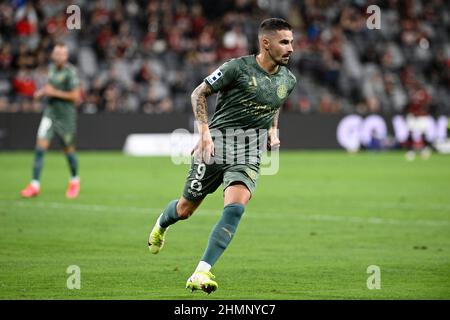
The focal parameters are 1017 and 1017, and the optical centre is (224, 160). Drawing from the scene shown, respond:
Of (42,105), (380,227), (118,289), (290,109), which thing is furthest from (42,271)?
(290,109)

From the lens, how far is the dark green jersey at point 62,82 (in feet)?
61.2

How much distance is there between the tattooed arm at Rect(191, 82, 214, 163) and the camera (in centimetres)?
925

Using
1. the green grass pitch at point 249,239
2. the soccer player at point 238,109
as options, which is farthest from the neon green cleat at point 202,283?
the soccer player at point 238,109

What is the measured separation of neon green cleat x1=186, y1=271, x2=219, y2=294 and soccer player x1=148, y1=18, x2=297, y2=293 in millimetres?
534

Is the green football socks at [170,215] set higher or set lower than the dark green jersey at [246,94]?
lower

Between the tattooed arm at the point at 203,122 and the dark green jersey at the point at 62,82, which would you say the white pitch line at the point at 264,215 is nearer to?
the dark green jersey at the point at 62,82

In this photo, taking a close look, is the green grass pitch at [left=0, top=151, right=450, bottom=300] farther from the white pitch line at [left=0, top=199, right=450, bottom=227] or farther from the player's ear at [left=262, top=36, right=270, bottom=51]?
the player's ear at [left=262, top=36, right=270, bottom=51]

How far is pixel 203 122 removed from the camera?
Result: 369 inches

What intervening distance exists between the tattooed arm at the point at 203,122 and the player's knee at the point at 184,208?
713 mm

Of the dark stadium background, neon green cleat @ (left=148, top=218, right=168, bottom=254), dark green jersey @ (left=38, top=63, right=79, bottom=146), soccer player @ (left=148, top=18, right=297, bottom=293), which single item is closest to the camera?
soccer player @ (left=148, top=18, right=297, bottom=293)

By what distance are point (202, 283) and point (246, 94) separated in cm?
202

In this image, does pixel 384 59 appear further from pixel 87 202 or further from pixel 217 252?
pixel 217 252

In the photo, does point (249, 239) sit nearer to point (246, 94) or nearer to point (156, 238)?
point (156, 238)
